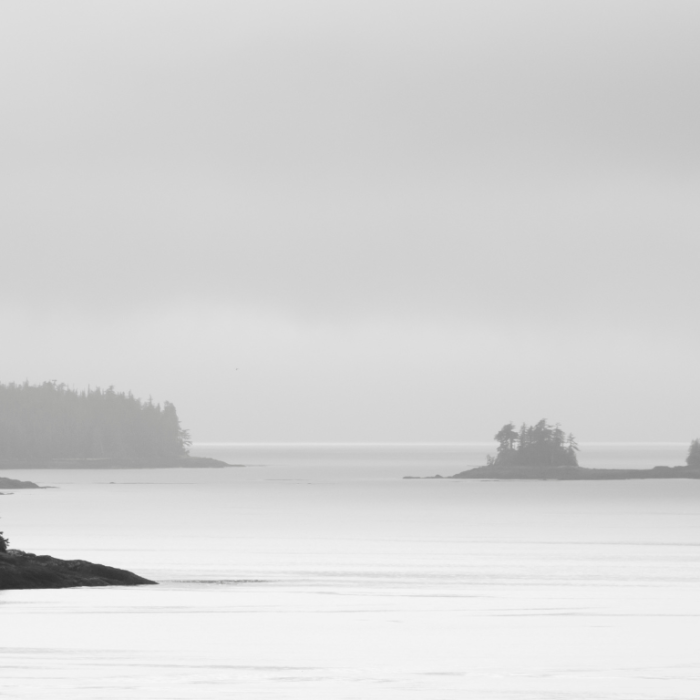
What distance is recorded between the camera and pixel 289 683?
35719mm

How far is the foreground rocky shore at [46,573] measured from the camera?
54562 millimetres

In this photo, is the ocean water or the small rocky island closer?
the ocean water

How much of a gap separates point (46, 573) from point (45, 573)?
0.04 metres

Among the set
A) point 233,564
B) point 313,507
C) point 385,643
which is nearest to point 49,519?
point 313,507

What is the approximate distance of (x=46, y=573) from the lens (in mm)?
55500

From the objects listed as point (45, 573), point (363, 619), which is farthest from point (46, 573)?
point (363, 619)

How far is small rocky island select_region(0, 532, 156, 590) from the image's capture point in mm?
54562

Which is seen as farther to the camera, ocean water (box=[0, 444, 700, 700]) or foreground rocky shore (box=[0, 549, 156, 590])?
foreground rocky shore (box=[0, 549, 156, 590])

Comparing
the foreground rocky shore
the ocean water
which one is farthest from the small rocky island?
the ocean water

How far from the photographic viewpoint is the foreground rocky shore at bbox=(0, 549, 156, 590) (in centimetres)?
5456

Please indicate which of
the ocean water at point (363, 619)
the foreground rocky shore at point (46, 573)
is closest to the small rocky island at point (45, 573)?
the foreground rocky shore at point (46, 573)

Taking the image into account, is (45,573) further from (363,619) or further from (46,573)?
(363,619)

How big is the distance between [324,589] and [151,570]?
13877 mm

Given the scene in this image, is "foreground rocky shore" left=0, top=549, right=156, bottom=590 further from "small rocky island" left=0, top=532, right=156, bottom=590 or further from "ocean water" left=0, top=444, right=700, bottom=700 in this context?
"ocean water" left=0, top=444, right=700, bottom=700
